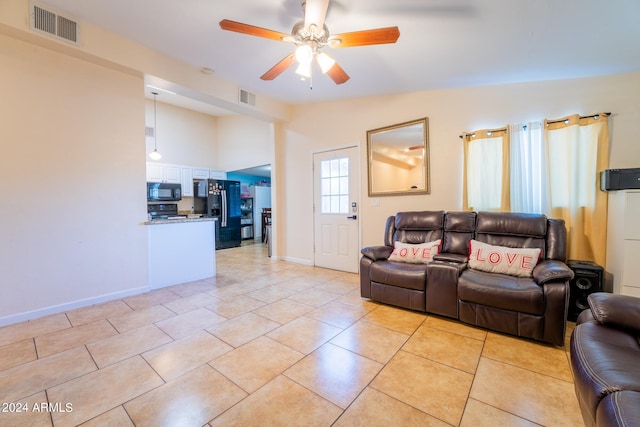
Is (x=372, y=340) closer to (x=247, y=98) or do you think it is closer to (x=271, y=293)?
(x=271, y=293)

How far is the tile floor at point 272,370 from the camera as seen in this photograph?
1.35 metres

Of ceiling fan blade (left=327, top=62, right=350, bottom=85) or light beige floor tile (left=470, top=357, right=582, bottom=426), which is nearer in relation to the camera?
light beige floor tile (left=470, top=357, right=582, bottom=426)

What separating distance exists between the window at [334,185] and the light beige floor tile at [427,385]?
271 cm

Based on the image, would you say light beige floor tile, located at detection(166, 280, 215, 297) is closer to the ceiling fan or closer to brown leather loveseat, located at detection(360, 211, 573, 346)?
brown leather loveseat, located at detection(360, 211, 573, 346)

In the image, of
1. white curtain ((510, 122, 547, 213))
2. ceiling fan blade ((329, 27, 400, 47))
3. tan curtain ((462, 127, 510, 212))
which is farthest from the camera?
tan curtain ((462, 127, 510, 212))

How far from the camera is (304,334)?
85.9 inches

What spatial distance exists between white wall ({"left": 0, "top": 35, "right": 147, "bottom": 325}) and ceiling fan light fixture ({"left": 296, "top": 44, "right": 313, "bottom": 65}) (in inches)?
89.2

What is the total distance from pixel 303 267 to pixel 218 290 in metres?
1.59

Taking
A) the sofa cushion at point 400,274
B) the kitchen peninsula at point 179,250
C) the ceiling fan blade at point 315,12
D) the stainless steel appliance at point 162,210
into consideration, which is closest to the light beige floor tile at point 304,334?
the sofa cushion at point 400,274

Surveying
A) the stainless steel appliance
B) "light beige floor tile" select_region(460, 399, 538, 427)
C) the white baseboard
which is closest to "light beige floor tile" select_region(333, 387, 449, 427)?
"light beige floor tile" select_region(460, 399, 538, 427)

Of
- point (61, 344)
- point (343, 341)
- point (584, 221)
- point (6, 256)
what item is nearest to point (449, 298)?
point (343, 341)

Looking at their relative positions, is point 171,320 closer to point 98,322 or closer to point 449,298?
point 98,322

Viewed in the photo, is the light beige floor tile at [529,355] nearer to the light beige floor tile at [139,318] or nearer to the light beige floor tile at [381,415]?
the light beige floor tile at [381,415]

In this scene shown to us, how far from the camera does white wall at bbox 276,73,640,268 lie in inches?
99.4
